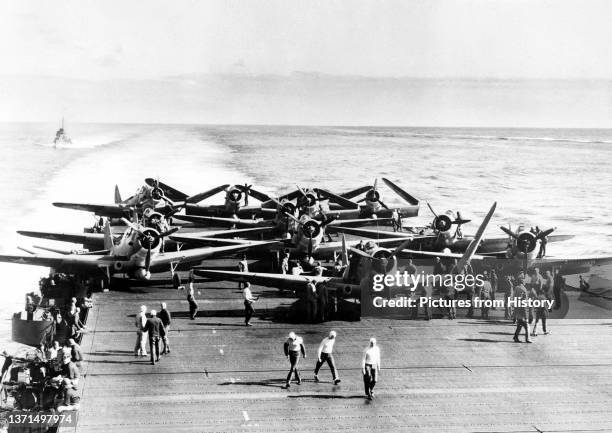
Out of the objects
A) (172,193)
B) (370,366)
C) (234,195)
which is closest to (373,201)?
(234,195)

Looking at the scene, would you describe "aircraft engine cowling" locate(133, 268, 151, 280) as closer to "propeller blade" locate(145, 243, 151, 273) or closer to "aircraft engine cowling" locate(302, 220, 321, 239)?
"propeller blade" locate(145, 243, 151, 273)

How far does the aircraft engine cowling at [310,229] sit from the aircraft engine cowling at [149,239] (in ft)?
19.7

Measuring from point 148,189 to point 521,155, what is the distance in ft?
498

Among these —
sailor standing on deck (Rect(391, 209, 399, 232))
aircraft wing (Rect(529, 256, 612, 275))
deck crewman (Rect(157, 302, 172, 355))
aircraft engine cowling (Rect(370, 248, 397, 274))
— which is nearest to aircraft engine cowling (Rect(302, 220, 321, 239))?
aircraft engine cowling (Rect(370, 248, 397, 274))

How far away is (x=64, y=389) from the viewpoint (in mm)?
17203

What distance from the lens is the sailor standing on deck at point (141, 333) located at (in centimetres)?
2008

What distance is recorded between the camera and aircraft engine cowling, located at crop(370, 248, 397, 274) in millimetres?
24969

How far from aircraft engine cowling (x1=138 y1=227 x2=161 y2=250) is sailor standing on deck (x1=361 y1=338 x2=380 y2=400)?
1346cm

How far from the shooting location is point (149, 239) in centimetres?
2886

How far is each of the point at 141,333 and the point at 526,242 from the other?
50.8 ft

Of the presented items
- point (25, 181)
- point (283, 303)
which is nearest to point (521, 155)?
point (25, 181)

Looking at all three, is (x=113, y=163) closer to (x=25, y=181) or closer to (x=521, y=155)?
(x=25, y=181)

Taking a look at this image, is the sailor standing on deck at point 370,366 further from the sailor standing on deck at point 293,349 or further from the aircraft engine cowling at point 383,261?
the aircraft engine cowling at point 383,261

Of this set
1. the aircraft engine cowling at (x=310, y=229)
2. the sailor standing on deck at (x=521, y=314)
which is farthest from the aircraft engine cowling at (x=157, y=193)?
the sailor standing on deck at (x=521, y=314)
